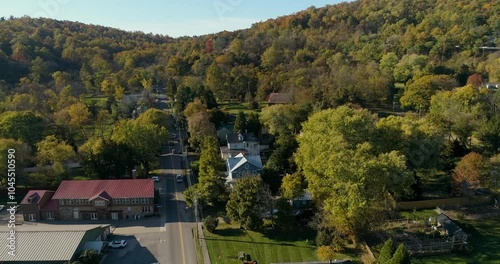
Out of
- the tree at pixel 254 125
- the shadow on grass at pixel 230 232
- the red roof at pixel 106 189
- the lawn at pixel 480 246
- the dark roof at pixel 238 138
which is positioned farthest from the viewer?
the tree at pixel 254 125

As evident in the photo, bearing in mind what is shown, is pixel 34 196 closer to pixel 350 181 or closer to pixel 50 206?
pixel 50 206

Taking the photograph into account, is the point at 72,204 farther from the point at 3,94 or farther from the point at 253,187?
the point at 3,94

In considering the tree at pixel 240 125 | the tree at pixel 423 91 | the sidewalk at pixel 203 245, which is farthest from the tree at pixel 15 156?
the tree at pixel 423 91

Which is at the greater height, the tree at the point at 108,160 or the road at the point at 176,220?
the tree at the point at 108,160

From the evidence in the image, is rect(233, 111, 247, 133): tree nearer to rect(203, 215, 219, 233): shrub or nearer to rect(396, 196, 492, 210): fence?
rect(203, 215, 219, 233): shrub

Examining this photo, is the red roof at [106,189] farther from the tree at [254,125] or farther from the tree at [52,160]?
the tree at [254,125]

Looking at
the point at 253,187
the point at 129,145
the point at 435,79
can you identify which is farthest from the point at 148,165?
the point at 435,79
